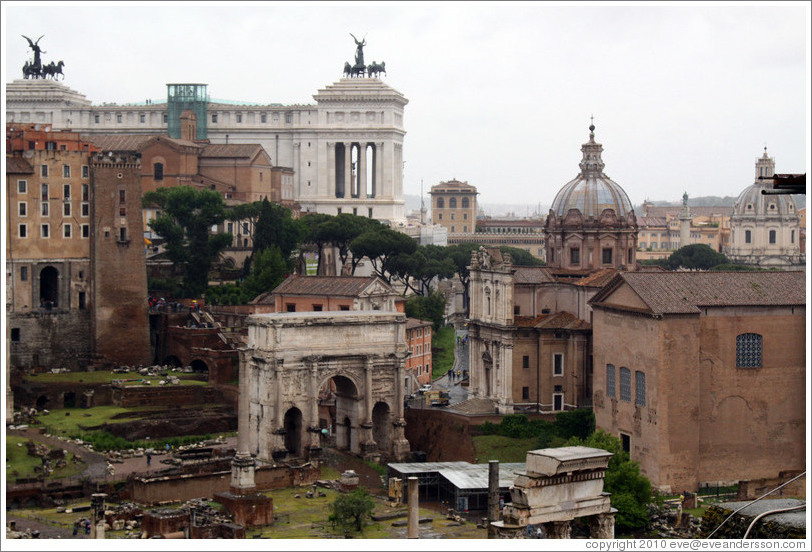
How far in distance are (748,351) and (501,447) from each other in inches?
514

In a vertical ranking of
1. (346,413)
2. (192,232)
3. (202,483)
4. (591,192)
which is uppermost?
(591,192)

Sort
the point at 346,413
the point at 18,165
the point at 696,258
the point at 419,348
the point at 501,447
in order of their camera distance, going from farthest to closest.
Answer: the point at 696,258, the point at 419,348, the point at 18,165, the point at 346,413, the point at 501,447

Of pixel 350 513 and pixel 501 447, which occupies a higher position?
pixel 501 447

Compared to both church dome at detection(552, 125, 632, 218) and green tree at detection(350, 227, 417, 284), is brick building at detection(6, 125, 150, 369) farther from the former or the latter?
church dome at detection(552, 125, 632, 218)

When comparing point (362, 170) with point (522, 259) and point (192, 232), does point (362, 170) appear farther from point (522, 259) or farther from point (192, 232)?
point (192, 232)

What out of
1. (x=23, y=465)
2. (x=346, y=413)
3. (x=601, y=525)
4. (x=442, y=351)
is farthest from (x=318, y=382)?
(x=442, y=351)

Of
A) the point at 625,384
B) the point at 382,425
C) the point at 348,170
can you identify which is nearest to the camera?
the point at 625,384

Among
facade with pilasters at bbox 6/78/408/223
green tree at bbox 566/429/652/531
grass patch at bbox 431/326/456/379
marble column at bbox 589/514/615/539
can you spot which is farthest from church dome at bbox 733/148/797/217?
marble column at bbox 589/514/615/539

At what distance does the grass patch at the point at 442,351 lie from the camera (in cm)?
9906

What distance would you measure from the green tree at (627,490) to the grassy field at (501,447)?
27.6ft

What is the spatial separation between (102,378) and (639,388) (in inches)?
1269

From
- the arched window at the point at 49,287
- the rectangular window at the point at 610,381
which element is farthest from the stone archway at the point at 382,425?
the arched window at the point at 49,287

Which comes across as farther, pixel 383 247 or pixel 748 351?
pixel 383 247

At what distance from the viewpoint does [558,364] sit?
3147 inches
